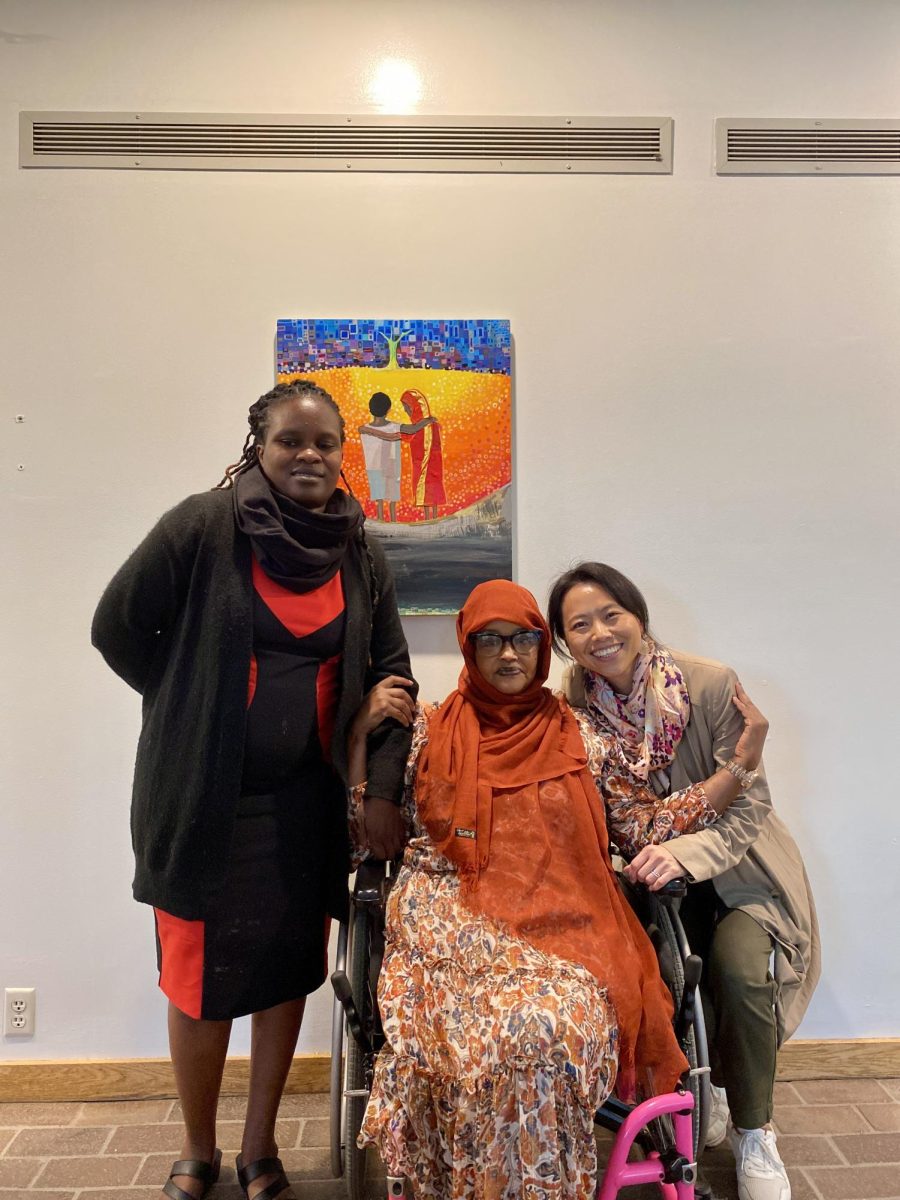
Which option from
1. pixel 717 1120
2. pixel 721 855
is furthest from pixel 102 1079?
pixel 721 855

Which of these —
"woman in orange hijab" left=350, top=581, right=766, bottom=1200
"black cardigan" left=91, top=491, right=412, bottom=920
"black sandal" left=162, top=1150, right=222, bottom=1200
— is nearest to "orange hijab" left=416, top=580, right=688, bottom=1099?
"woman in orange hijab" left=350, top=581, right=766, bottom=1200

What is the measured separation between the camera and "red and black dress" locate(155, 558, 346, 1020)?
1.64m

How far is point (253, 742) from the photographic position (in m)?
1.65

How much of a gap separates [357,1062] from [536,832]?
53 cm

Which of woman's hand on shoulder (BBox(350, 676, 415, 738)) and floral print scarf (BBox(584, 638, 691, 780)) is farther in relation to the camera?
floral print scarf (BBox(584, 638, 691, 780))

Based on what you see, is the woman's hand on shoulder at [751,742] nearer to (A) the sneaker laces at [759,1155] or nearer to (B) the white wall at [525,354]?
(B) the white wall at [525,354]

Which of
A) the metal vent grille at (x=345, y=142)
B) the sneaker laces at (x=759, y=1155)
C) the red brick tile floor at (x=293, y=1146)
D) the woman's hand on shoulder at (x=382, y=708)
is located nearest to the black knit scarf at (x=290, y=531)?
the woman's hand on shoulder at (x=382, y=708)

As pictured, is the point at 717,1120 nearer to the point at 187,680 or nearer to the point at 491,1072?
the point at 491,1072

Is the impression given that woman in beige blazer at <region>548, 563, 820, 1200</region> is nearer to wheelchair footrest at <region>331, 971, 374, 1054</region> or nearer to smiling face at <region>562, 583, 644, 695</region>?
smiling face at <region>562, 583, 644, 695</region>

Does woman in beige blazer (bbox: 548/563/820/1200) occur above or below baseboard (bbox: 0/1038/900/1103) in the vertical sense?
above

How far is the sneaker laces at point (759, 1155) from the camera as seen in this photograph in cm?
177

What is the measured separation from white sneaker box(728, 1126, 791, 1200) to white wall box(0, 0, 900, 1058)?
0.61 m

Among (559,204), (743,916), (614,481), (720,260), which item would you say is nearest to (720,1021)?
(743,916)

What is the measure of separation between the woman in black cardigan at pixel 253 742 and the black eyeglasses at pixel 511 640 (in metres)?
0.20
